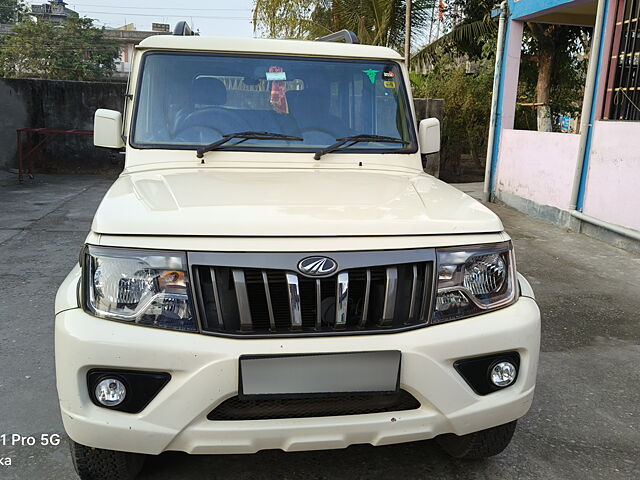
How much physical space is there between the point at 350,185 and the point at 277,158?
22.6 inches

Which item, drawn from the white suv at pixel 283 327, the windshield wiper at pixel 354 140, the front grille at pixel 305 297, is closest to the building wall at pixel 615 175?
the windshield wiper at pixel 354 140

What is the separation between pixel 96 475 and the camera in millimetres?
2330

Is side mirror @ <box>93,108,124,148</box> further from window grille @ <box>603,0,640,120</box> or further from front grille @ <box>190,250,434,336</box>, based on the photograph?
window grille @ <box>603,0,640,120</box>

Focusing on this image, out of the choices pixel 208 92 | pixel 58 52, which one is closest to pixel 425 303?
pixel 208 92

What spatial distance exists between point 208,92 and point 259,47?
0.45 metres

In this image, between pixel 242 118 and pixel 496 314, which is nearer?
pixel 496 314

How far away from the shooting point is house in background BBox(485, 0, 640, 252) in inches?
Result: 276

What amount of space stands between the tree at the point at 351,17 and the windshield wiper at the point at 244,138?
1294 cm

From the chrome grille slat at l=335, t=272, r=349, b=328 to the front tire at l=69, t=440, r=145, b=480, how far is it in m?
1.00

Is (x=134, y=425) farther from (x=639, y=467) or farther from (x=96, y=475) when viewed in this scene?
(x=639, y=467)

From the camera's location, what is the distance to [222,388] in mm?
1983

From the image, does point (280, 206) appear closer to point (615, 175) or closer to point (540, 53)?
point (615, 175)

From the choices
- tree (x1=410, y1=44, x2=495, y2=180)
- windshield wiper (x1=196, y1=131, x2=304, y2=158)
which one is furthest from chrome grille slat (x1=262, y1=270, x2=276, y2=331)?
tree (x1=410, y1=44, x2=495, y2=180)

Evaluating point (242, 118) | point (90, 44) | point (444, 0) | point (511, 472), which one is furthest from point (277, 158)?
point (90, 44)
